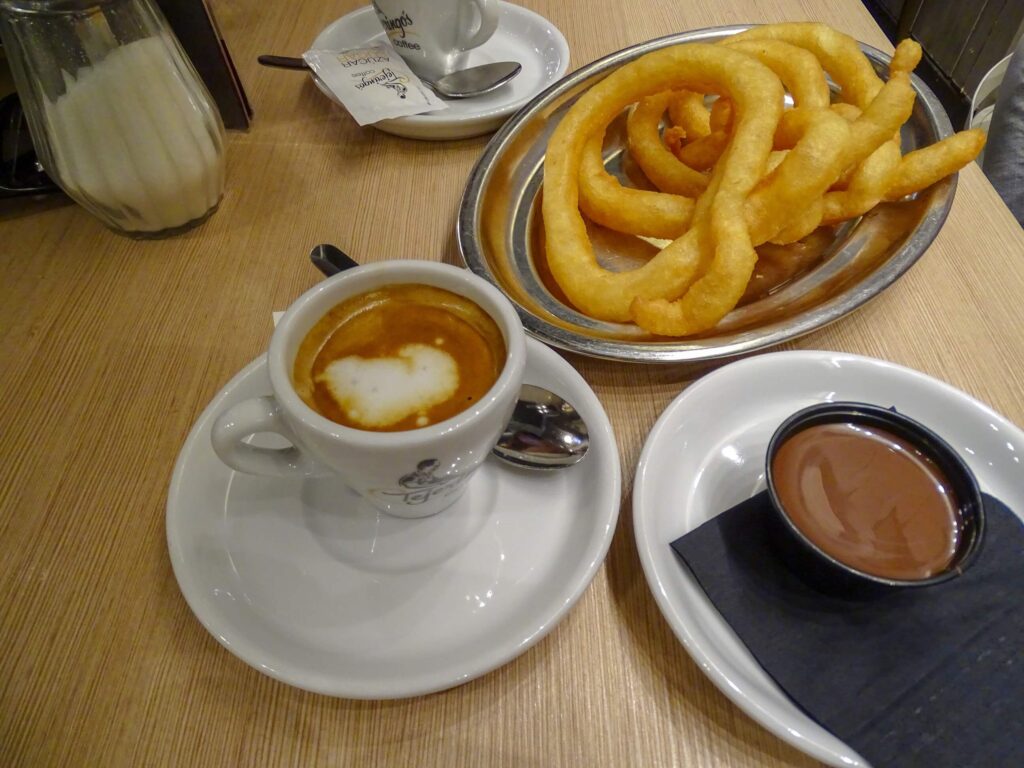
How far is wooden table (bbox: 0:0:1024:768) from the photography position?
0.53 metres

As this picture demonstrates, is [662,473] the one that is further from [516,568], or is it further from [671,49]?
[671,49]

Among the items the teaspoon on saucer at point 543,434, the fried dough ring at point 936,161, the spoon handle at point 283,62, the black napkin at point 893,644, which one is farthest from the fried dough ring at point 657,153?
the spoon handle at point 283,62

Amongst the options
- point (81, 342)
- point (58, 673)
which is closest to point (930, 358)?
point (58, 673)

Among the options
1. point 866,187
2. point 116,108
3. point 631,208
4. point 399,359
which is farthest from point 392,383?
point 866,187

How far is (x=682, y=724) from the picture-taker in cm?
53

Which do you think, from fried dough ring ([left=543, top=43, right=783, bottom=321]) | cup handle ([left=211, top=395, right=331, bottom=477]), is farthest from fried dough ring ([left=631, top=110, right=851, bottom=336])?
cup handle ([left=211, top=395, right=331, bottom=477])

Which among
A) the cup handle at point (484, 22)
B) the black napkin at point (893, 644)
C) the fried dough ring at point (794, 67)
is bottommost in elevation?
the black napkin at point (893, 644)

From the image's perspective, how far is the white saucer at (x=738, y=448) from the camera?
20.9 inches

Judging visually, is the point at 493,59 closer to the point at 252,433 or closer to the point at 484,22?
the point at 484,22

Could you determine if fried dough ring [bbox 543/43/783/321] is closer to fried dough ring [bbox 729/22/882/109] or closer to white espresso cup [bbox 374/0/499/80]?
fried dough ring [bbox 729/22/882/109]

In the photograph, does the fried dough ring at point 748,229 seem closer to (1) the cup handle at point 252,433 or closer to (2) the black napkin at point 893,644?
(2) the black napkin at point 893,644

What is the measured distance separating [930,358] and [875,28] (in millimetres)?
849

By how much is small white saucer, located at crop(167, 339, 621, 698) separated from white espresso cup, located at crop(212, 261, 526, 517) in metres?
0.05

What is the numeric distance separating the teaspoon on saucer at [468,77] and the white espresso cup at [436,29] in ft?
0.10
